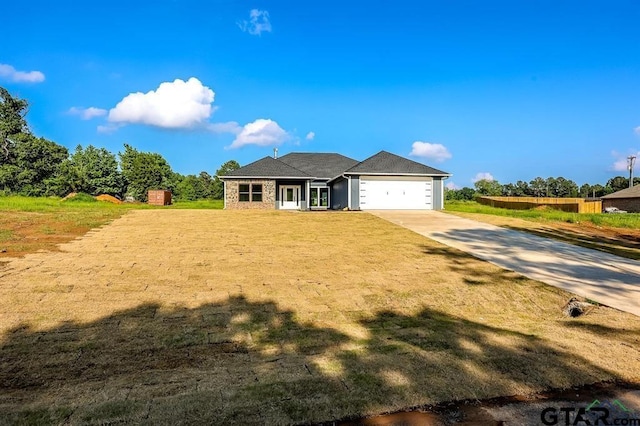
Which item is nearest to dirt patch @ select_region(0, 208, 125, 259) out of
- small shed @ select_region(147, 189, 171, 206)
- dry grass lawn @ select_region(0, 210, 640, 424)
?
dry grass lawn @ select_region(0, 210, 640, 424)

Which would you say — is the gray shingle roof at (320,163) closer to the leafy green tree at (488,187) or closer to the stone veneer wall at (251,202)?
the stone veneer wall at (251,202)

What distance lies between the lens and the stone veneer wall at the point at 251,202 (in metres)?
25.4

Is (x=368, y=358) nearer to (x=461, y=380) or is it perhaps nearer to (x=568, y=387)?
(x=461, y=380)

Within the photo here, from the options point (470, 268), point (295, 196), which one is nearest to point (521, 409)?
point (470, 268)

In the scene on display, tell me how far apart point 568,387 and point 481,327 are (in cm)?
166

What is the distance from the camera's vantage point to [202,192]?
5809cm

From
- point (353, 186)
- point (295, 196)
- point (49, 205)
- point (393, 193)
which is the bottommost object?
point (49, 205)

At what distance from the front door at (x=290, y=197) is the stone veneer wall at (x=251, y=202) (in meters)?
1.67

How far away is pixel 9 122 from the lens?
146 feet

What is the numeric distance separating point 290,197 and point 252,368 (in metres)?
24.5

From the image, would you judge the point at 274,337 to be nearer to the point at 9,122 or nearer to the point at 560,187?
the point at 9,122

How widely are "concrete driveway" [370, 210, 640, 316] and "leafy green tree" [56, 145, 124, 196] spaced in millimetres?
43052

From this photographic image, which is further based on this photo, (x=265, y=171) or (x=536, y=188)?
(x=536, y=188)

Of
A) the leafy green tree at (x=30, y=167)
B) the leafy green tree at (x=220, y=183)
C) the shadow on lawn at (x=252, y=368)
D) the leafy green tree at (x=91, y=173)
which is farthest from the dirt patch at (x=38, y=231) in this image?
the leafy green tree at (x=220, y=183)
